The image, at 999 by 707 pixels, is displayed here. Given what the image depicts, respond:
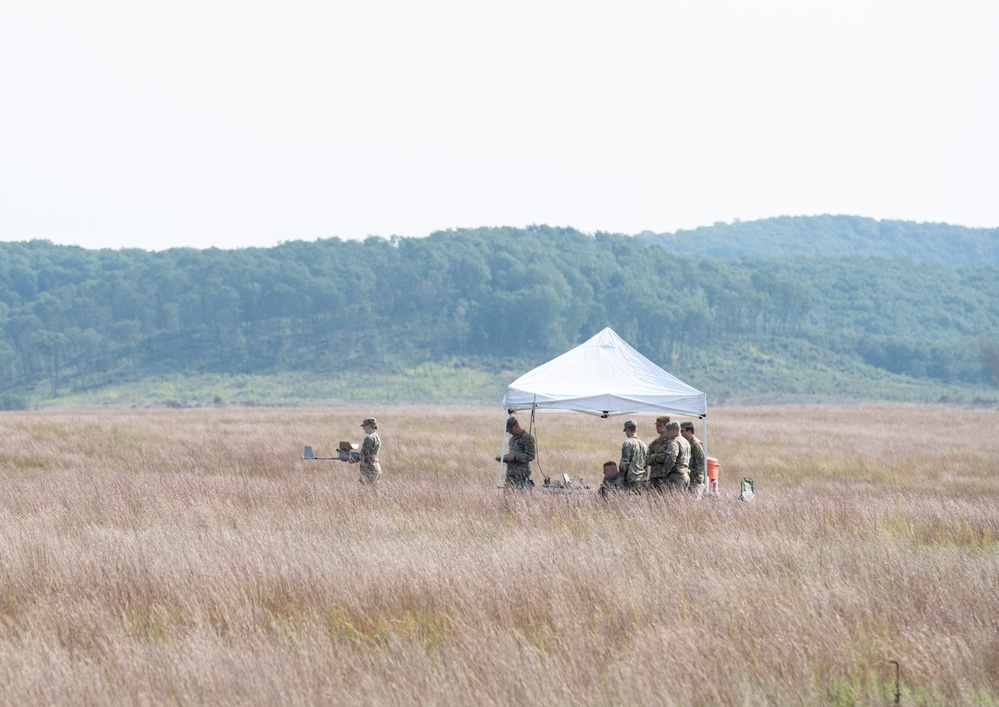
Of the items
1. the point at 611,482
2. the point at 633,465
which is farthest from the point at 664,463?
the point at 611,482

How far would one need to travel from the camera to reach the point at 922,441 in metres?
31.7

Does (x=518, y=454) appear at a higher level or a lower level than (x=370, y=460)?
higher

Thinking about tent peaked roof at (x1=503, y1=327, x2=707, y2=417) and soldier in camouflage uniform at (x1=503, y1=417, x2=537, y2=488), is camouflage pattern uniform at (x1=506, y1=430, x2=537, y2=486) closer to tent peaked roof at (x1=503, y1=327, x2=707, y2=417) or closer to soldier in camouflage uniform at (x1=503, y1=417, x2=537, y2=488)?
soldier in camouflage uniform at (x1=503, y1=417, x2=537, y2=488)

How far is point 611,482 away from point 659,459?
3.11 ft

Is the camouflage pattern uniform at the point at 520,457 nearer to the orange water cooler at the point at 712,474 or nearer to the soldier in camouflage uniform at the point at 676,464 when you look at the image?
the soldier in camouflage uniform at the point at 676,464

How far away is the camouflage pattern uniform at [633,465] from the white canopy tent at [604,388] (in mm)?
1237

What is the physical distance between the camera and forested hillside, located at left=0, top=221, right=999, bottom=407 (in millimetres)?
119312

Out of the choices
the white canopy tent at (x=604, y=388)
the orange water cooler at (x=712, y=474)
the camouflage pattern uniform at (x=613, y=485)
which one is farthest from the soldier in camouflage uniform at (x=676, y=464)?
the orange water cooler at (x=712, y=474)

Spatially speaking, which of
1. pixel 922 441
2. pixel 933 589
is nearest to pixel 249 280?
pixel 922 441

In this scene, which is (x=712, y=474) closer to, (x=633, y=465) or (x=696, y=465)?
(x=696, y=465)

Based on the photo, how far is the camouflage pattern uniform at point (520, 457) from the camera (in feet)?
48.6

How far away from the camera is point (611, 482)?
1434cm

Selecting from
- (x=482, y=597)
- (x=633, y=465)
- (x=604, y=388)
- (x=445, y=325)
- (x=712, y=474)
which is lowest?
(x=712, y=474)

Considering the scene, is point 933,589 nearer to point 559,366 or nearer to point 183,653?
point 183,653
